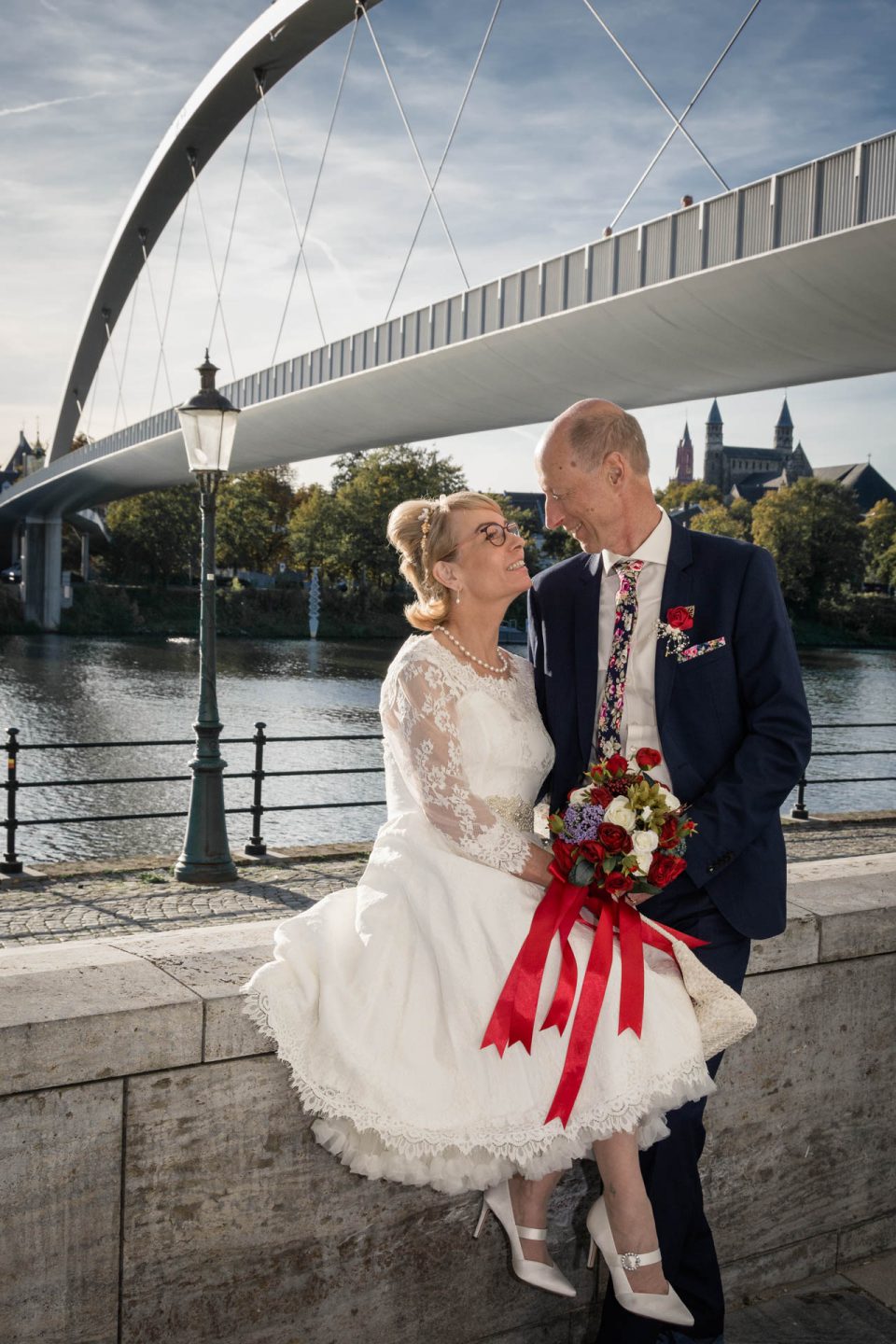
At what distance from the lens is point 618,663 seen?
105 inches

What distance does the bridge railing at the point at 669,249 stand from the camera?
522 inches

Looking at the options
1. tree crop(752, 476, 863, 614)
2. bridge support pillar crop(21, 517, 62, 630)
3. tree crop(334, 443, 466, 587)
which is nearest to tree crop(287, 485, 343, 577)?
tree crop(334, 443, 466, 587)

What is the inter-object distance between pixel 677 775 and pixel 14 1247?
54.7 inches

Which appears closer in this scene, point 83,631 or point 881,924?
point 881,924

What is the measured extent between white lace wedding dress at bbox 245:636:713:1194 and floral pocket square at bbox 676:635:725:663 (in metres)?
0.47

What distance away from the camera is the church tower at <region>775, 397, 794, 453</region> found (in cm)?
15450

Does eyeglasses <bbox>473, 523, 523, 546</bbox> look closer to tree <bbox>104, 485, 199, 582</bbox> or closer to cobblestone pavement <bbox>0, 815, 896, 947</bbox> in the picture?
cobblestone pavement <bbox>0, 815, 896, 947</bbox>

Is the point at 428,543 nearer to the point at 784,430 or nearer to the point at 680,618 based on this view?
the point at 680,618

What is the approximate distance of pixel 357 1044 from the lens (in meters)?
2.27

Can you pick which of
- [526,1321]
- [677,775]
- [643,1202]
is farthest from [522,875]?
[526,1321]

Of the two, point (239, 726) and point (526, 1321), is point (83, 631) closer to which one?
point (239, 726)

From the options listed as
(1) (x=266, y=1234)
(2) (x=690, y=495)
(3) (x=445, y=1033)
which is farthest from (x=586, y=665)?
(2) (x=690, y=495)

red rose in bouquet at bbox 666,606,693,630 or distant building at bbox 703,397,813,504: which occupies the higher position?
distant building at bbox 703,397,813,504

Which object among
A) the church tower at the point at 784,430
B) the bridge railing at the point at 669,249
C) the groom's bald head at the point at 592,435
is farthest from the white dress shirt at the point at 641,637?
the church tower at the point at 784,430
